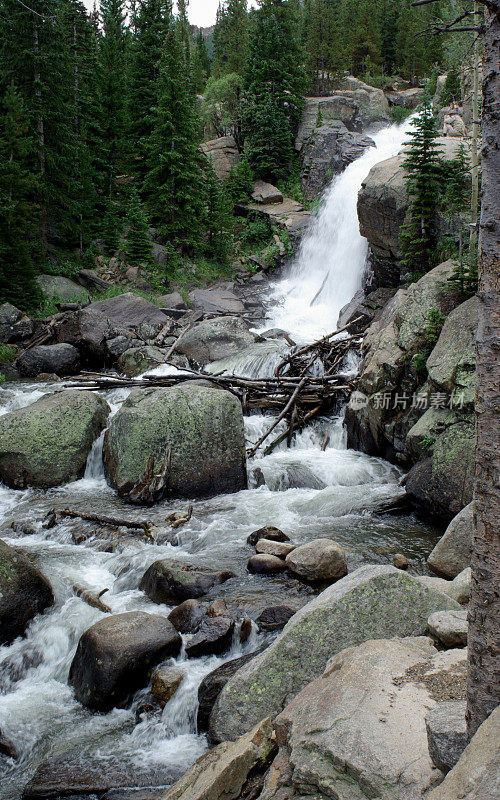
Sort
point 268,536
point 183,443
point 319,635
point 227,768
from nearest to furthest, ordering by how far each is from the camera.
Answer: point 227,768 < point 319,635 < point 268,536 < point 183,443

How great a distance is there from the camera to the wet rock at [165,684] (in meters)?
5.02

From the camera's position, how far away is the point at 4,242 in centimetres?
2177

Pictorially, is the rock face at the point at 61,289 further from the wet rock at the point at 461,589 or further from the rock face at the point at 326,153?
the wet rock at the point at 461,589

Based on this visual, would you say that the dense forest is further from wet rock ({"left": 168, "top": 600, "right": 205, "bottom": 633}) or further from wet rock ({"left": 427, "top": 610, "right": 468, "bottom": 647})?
wet rock ({"left": 427, "top": 610, "right": 468, "bottom": 647})

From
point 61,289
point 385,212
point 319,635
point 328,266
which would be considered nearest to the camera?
point 319,635

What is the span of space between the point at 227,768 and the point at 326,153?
3317cm

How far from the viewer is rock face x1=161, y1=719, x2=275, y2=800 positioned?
335 centimetres

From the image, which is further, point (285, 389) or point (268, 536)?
point (285, 389)

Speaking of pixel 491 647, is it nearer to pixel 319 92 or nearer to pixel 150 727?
pixel 150 727

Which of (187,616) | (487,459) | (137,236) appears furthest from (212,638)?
(137,236)

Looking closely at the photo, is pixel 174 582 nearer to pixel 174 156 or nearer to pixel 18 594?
pixel 18 594

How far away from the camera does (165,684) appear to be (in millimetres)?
5027

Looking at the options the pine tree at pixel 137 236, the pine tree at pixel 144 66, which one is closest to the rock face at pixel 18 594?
the pine tree at pixel 137 236

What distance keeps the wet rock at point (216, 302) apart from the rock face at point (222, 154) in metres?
11.9
